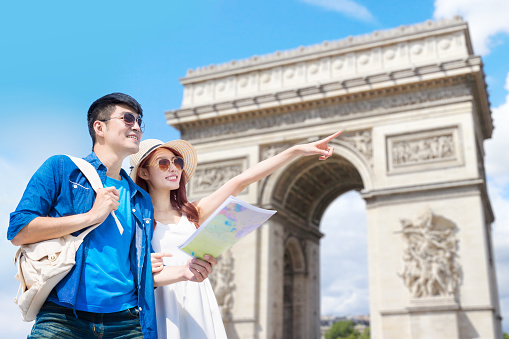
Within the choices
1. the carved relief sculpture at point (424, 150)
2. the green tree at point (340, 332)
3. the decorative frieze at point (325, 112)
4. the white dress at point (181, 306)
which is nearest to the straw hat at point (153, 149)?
the white dress at point (181, 306)

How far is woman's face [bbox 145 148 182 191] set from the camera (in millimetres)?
2758

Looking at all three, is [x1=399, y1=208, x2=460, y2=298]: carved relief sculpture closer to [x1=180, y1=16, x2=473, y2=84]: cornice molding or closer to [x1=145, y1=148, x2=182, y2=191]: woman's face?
[x1=180, y1=16, x2=473, y2=84]: cornice molding

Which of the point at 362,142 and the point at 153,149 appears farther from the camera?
the point at 362,142

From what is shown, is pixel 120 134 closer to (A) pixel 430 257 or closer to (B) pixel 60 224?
(B) pixel 60 224

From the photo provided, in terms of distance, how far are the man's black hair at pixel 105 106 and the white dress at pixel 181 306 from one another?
572mm

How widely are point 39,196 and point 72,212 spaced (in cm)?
15

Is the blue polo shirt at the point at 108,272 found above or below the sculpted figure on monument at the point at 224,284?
below

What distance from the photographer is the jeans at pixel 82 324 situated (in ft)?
6.63

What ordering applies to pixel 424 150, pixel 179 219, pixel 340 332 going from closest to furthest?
pixel 179 219, pixel 424 150, pixel 340 332

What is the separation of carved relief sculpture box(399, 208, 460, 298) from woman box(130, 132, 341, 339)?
14.3 metres

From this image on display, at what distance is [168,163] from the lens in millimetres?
2773

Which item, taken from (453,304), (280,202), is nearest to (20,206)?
(453,304)

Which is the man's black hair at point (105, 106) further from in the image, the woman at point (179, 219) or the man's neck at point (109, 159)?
the woman at point (179, 219)

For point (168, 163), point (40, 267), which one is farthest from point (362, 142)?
point (40, 267)
